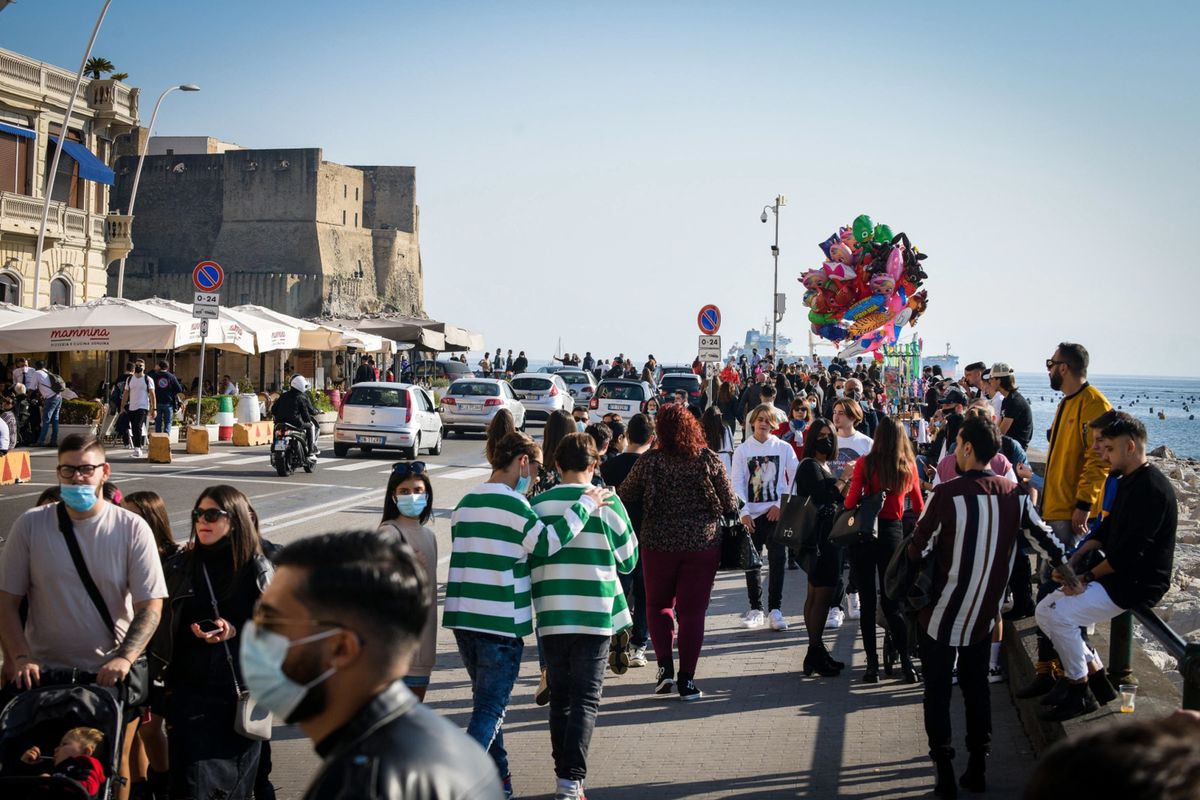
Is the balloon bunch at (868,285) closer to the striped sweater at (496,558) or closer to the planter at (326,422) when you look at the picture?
the planter at (326,422)

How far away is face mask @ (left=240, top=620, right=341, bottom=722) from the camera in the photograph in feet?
8.04

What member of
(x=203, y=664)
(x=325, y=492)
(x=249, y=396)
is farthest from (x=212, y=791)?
(x=249, y=396)

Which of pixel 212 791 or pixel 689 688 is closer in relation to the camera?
pixel 212 791

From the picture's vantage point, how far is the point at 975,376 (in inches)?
536

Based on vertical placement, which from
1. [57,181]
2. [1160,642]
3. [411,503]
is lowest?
[1160,642]

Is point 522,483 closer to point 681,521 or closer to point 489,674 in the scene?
point 489,674

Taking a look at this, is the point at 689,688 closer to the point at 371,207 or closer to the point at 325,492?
the point at 325,492

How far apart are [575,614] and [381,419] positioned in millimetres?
19470

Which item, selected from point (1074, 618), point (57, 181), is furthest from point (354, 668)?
point (57, 181)

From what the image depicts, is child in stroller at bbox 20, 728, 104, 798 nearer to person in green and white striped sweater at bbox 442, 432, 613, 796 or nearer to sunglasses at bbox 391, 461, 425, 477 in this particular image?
person in green and white striped sweater at bbox 442, 432, 613, 796

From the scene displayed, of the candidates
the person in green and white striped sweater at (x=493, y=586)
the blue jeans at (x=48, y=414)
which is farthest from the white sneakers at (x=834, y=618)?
the blue jeans at (x=48, y=414)

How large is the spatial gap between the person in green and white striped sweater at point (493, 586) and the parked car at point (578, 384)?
32.7 m

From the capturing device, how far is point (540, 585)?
608 cm

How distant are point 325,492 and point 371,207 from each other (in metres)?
89.2
